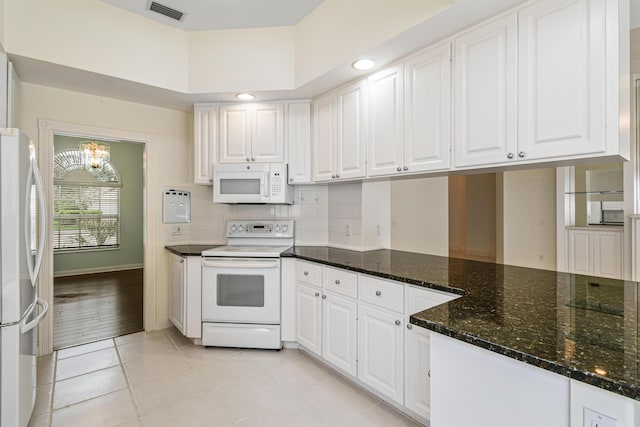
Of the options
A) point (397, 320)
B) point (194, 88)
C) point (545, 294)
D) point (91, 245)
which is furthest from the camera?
point (91, 245)

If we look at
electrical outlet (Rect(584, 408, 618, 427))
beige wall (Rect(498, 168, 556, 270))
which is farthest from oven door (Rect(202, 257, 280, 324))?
beige wall (Rect(498, 168, 556, 270))

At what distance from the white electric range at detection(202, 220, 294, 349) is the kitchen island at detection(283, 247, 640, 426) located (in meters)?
1.10

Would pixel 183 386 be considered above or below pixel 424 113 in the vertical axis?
below

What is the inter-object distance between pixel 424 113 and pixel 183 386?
2545mm

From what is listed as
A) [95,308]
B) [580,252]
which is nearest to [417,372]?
[580,252]

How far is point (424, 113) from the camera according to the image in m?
2.07

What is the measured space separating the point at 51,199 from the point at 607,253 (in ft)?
15.8

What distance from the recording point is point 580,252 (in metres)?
2.76

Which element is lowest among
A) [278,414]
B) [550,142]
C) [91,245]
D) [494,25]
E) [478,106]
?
[278,414]

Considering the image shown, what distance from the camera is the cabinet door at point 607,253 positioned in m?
2.52

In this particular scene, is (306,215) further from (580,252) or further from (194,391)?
(580,252)

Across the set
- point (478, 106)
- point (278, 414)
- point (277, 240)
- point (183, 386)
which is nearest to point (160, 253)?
point (277, 240)

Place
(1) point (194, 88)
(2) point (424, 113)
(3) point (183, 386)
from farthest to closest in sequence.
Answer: (1) point (194, 88) → (3) point (183, 386) → (2) point (424, 113)

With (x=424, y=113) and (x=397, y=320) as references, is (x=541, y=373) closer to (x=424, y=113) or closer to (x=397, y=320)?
(x=397, y=320)
